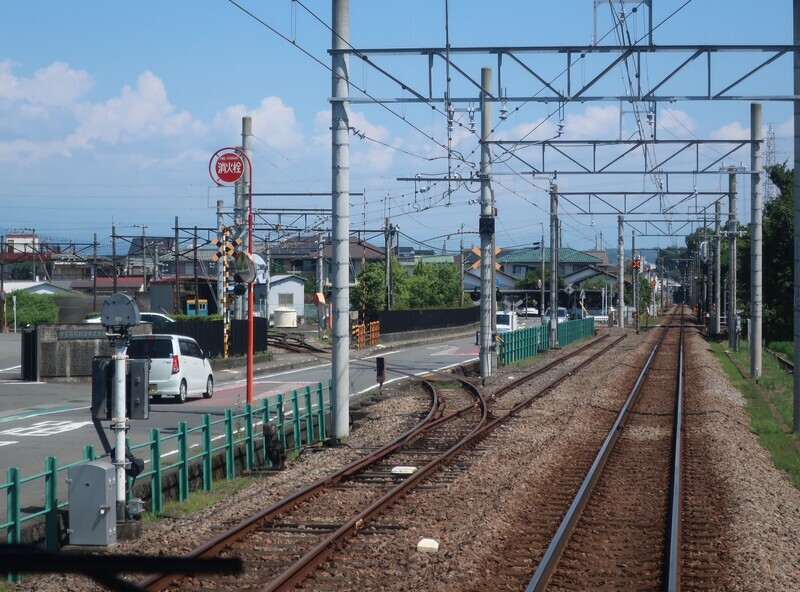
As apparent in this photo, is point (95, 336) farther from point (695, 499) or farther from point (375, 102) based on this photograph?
point (695, 499)

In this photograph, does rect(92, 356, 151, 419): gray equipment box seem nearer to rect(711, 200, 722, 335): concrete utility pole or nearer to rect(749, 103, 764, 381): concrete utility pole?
rect(749, 103, 764, 381): concrete utility pole

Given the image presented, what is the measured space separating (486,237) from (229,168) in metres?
7.96

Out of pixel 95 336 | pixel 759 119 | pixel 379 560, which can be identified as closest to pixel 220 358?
pixel 95 336

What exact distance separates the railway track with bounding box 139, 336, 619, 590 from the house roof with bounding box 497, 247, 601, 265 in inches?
3972

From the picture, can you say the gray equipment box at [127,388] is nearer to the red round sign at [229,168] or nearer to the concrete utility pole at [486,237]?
the red round sign at [229,168]

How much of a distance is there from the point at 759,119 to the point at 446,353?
61.7 ft

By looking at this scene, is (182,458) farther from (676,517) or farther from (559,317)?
(559,317)

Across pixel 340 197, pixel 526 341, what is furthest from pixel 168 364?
pixel 526 341

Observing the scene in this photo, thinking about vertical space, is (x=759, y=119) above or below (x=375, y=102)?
above

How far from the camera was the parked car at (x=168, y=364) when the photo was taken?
22469mm

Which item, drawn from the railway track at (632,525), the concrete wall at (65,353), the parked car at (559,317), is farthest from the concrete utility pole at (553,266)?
the railway track at (632,525)

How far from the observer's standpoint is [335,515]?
10.8 m

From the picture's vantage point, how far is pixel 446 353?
4428 centimetres

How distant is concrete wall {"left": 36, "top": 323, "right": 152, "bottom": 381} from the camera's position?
27.6 meters
